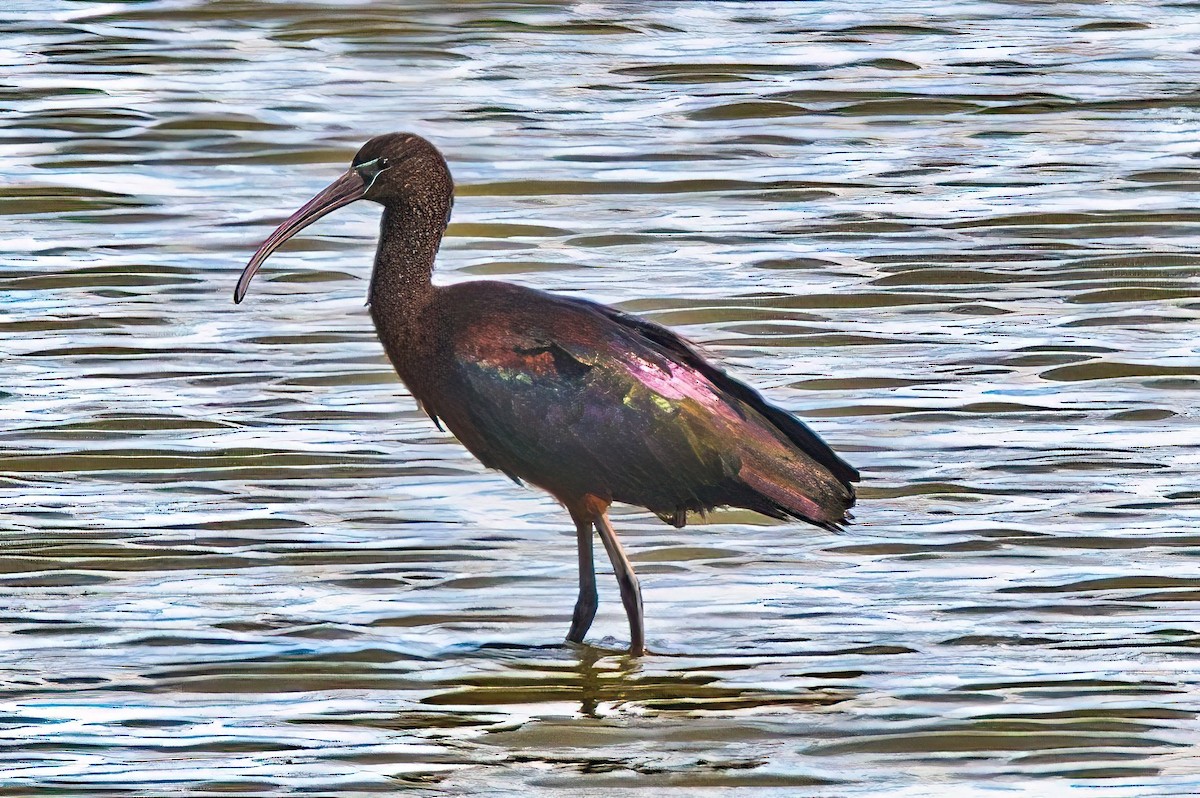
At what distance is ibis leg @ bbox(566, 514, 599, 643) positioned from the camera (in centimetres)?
802

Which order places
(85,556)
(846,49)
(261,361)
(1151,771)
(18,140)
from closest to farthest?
(1151,771), (85,556), (261,361), (18,140), (846,49)

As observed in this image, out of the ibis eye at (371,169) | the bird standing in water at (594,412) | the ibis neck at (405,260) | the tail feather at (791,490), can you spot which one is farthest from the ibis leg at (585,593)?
the ibis eye at (371,169)

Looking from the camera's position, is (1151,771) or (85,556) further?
(85,556)

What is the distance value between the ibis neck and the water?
896 millimetres

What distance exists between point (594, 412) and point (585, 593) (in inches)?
20.4

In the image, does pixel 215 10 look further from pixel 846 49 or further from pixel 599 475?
pixel 599 475

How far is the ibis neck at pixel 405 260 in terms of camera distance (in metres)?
8.05

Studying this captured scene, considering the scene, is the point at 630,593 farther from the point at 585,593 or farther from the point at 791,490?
the point at 791,490

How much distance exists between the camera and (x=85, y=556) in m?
8.65

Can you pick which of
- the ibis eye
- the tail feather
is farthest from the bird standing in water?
the ibis eye

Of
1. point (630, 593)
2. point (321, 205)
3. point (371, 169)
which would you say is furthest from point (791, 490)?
point (321, 205)

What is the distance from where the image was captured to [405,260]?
8125mm

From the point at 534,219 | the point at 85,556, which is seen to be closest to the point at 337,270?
the point at 534,219

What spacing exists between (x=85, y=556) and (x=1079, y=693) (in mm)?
3077
